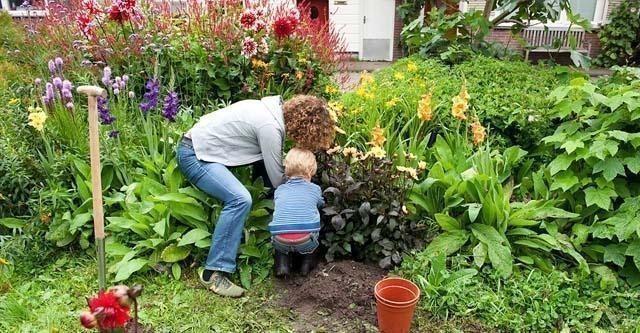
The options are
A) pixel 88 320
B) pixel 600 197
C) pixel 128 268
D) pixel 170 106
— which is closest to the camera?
pixel 88 320

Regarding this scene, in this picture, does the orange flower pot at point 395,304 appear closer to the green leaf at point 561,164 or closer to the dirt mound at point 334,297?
the dirt mound at point 334,297

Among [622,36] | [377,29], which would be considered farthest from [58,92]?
[622,36]

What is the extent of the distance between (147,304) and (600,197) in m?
2.87

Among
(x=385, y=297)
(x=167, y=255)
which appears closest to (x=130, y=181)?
(x=167, y=255)

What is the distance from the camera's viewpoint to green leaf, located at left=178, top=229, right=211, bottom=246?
3270 millimetres

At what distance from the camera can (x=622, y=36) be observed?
11.6m

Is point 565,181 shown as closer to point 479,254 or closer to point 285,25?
point 479,254

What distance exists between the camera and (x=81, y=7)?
5203 millimetres

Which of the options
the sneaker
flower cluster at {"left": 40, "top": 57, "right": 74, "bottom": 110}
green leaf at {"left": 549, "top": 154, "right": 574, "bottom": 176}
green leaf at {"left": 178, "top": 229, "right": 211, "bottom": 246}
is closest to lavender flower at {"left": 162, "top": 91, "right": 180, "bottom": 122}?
flower cluster at {"left": 40, "top": 57, "right": 74, "bottom": 110}

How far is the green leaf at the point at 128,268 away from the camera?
316 centimetres

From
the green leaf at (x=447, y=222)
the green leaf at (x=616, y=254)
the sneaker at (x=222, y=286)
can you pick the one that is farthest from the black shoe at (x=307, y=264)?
the green leaf at (x=616, y=254)

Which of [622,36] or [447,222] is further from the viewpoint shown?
[622,36]

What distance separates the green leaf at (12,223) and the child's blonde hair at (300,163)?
1.87m

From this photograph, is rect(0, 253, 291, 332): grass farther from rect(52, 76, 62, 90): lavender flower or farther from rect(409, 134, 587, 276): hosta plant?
rect(52, 76, 62, 90): lavender flower
